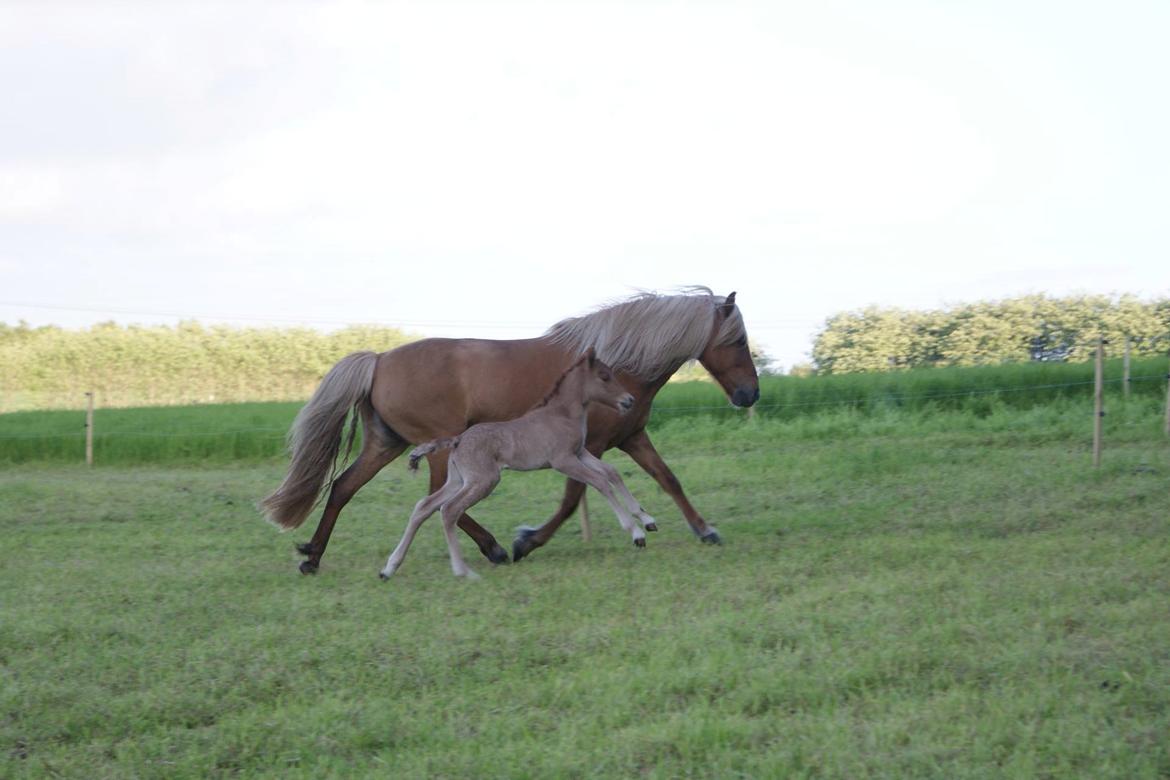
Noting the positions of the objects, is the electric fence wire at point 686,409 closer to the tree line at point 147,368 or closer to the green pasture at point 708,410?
the green pasture at point 708,410

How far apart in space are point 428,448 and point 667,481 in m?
1.83

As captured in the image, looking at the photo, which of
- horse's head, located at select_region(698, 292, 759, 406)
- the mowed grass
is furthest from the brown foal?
horse's head, located at select_region(698, 292, 759, 406)

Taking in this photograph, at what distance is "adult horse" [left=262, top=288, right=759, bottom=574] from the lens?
7.37m

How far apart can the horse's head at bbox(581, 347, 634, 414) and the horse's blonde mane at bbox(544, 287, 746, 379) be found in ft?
1.09

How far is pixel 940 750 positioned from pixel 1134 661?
1287mm

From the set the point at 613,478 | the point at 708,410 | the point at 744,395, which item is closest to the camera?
the point at 613,478

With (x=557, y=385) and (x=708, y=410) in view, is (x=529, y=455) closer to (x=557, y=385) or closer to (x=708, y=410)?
(x=557, y=385)

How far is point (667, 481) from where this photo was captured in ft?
24.8

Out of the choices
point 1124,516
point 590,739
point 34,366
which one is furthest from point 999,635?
point 34,366

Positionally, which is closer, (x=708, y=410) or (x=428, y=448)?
(x=428, y=448)

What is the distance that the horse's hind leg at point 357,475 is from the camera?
7.26 metres

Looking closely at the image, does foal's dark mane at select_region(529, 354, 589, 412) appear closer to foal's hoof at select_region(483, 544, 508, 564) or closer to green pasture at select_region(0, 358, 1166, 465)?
foal's hoof at select_region(483, 544, 508, 564)

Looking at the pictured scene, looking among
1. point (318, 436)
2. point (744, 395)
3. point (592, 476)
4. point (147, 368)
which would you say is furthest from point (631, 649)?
point (147, 368)

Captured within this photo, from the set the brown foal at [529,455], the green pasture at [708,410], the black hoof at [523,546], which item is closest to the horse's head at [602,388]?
the brown foal at [529,455]
